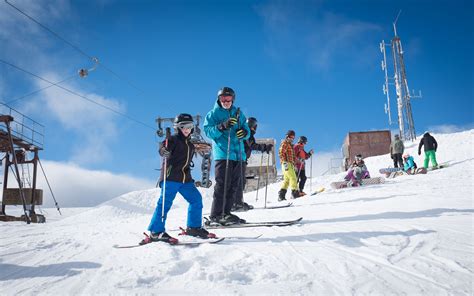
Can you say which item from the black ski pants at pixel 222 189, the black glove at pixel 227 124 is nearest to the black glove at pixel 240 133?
the black glove at pixel 227 124

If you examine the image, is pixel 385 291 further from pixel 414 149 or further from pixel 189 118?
pixel 414 149

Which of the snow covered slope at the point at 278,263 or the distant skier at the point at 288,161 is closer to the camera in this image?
the snow covered slope at the point at 278,263

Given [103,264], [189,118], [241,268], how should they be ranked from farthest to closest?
[189,118] → [103,264] → [241,268]

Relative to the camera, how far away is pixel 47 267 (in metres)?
2.98

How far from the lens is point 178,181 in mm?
4145

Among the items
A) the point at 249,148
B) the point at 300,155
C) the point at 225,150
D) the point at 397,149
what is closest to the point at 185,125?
the point at 225,150

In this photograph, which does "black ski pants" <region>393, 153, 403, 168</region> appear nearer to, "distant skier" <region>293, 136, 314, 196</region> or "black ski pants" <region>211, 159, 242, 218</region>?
"distant skier" <region>293, 136, 314, 196</region>

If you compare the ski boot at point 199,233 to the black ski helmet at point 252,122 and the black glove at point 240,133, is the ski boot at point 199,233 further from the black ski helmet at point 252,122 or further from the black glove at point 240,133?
the black ski helmet at point 252,122

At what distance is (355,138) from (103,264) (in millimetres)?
28524

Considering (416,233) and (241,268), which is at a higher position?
(416,233)

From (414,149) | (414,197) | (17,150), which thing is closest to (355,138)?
(414,149)

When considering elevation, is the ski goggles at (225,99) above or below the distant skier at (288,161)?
above

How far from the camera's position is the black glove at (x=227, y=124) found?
15.9 feet

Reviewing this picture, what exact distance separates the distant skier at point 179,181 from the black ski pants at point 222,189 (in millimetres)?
751
